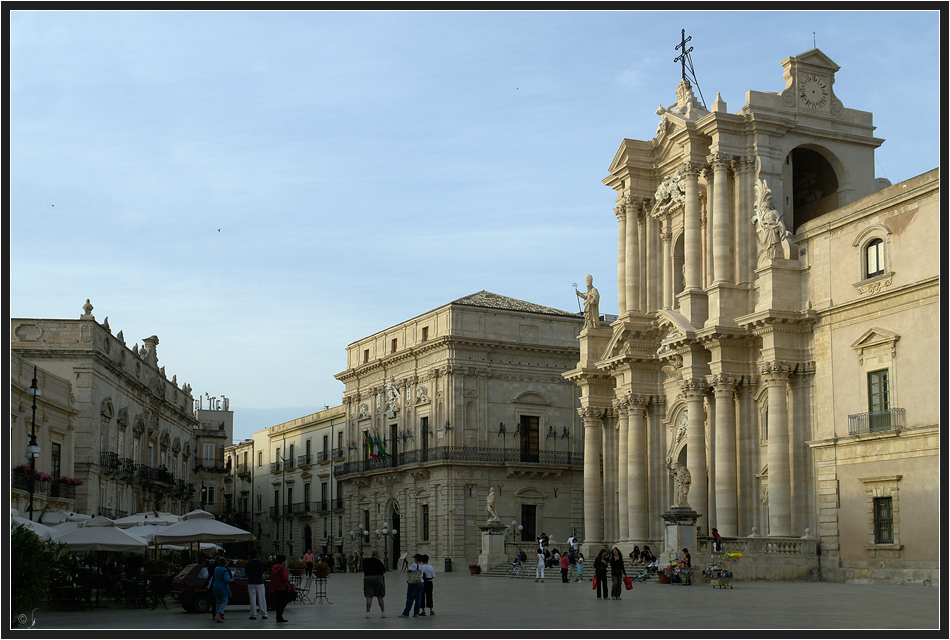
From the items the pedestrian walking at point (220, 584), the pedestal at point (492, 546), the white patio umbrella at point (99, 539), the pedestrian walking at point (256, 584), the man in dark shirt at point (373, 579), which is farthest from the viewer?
the pedestal at point (492, 546)

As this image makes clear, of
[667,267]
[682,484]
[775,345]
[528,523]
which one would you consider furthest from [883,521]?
[528,523]

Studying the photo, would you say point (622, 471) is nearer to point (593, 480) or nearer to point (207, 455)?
Answer: point (593, 480)

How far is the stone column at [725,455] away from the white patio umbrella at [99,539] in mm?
16960

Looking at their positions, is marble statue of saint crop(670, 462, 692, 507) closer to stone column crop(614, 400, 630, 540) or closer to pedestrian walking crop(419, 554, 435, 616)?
stone column crop(614, 400, 630, 540)

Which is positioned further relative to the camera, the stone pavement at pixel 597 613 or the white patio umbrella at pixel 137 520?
the white patio umbrella at pixel 137 520

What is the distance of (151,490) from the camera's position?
56250mm

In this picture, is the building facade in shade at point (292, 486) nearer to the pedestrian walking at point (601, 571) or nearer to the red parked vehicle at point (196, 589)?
the pedestrian walking at point (601, 571)

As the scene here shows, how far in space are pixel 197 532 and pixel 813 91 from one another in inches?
893

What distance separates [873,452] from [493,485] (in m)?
23.5

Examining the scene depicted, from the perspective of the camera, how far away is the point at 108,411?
4684cm

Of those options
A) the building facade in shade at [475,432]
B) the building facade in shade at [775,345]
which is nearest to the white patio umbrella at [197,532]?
the building facade in shade at [775,345]

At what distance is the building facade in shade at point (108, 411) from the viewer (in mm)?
43781

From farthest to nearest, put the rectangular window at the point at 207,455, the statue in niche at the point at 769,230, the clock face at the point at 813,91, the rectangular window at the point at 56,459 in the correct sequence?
the rectangular window at the point at 207,455, the rectangular window at the point at 56,459, the clock face at the point at 813,91, the statue in niche at the point at 769,230

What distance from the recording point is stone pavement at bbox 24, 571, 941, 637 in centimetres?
1720
